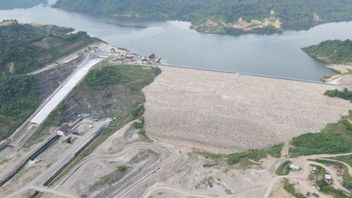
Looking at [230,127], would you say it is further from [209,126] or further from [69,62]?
[69,62]

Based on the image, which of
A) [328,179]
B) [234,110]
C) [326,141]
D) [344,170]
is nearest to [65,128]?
[234,110]

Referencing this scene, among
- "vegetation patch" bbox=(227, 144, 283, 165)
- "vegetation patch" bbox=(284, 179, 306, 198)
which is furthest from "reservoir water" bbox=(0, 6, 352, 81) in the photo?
"vegetation patch" bbox=(284, 179, 306, 198)

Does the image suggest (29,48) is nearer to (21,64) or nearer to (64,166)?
(21,64)

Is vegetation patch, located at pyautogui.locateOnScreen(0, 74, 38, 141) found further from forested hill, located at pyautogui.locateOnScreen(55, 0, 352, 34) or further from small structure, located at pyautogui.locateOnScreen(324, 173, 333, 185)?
forested hill, located at pyautogui.locateOnScreen(55, 0, 352, 34)

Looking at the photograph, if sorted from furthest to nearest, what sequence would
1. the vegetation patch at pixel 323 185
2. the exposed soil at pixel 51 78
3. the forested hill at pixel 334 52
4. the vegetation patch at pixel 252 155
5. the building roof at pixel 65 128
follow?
the forested hill at pixel 334 52
the exposed soil at pixel 51 78
the building roof at pixel 65 128
the vegetation patch at pixel 252 155
the vegetation patch at pixel 323 185

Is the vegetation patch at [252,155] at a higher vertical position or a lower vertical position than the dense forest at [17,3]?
higher

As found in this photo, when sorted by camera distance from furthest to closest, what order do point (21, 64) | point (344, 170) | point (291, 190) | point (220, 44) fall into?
point (220, 44) < point (21, 64) < point (344, 170) < point (291, 190)

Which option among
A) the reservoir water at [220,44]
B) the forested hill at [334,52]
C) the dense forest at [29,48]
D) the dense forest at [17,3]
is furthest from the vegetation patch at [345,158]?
the dense forest at [17,3]

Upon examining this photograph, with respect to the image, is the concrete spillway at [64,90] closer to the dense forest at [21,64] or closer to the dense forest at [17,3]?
the dense forest at [21,64]
